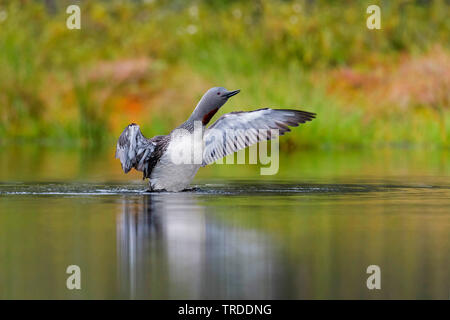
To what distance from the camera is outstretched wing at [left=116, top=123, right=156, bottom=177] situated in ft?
32.8

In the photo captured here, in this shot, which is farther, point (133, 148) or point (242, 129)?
point (242, 129)

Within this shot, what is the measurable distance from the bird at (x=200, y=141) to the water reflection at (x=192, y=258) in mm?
1620

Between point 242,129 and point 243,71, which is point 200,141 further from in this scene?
point 243,71

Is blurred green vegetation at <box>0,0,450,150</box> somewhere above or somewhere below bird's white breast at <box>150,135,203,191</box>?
Result: above

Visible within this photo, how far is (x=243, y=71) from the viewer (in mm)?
23484

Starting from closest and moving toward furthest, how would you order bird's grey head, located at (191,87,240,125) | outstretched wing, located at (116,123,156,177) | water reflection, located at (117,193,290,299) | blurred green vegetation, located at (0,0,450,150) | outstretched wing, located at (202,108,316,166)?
water reflection, located at (117,193,290,299) → outstretched wing, located at (116,123,156,177) → outstretched wing, located at (202,108,316,166) → bird's grey head, located at (191,87,240,125) → blurred green vegetation, located at (0,0,450,150)

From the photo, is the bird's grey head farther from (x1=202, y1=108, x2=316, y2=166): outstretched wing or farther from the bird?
(x1=202, y1=108, x2=316, y2=166): outstretched wing

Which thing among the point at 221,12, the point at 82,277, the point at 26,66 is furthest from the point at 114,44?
the point at 82,277

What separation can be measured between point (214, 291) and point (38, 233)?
241cm

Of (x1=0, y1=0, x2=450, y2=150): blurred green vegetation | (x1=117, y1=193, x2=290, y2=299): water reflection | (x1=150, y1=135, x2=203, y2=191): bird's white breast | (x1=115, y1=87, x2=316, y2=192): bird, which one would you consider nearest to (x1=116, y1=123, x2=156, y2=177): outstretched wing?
(x1=115, y1=87, x2=316, y2=192): bird

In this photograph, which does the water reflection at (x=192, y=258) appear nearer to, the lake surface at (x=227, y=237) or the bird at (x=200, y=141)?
the lake surface at (x=227, y=237)

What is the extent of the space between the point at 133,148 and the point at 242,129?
3.85 feet

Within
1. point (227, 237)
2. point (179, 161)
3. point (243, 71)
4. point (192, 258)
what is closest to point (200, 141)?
point (179, 161)

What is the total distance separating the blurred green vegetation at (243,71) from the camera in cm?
2178
